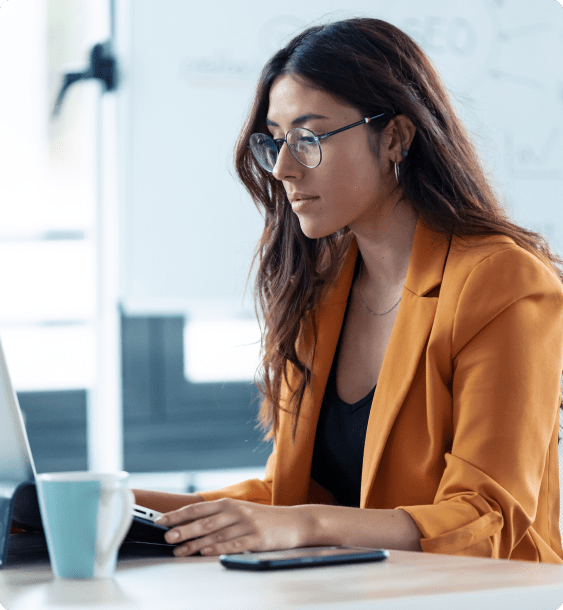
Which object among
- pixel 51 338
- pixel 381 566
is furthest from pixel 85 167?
pixel 381 566

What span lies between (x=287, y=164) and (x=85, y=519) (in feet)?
3.12

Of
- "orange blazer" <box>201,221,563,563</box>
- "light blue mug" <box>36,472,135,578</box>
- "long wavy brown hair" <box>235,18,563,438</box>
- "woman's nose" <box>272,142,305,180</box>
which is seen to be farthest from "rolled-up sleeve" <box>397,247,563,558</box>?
"light blue mug" <box>36,472,135,578</box>

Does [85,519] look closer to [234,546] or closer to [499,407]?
[234,546]

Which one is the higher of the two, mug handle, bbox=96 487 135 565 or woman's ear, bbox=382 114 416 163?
woman's ear, bbox=382 114 416 163

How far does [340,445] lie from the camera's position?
5.09ft

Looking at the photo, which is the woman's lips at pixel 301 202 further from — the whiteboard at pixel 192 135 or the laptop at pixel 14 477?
the whiteboard at pixel 192 135

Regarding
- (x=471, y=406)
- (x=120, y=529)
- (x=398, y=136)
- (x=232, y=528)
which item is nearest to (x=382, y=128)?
(x=398, y=136)

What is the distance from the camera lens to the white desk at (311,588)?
26.0 inches

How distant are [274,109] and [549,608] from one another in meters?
1.15

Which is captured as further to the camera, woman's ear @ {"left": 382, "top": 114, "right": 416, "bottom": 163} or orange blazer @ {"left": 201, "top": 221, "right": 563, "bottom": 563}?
woman's ear @ {"left": 382, "top": 114, "right": 416, "bottom": 163}

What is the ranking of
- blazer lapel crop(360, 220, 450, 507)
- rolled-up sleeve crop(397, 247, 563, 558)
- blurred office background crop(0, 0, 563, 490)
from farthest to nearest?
1. blurred office background crop(0, 0, 563, 490)
2. blazer lapel crop(360, 220, 450, 507)
3. rolled-up sleeve crop(397, 247, 563, 558)

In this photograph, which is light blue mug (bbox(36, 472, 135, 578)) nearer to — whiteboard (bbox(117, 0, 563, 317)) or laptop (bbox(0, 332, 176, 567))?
laptop (bbox(0, 332, 176, 567))

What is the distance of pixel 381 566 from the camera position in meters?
0.81

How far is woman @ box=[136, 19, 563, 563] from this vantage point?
48.4 inches
